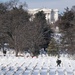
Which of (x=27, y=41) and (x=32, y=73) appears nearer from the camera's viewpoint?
(x=32, y=73)

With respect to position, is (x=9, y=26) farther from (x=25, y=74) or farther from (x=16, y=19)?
(x=25, y=74)

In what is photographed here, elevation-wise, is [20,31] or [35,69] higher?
[20,31]

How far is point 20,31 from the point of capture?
4288cm

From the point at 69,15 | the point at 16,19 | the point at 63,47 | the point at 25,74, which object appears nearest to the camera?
the point at 25,74

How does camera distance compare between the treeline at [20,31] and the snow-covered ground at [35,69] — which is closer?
the snow-covered ground at [35,69]

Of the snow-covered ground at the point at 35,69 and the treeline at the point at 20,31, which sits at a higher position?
the treeline at the point at 20,31

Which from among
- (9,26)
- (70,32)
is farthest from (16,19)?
(70,32)

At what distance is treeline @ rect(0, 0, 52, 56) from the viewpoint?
40.8m

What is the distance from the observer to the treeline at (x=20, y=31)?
40781 millimetres

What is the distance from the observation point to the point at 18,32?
42562 mm

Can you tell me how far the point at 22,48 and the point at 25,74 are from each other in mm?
21920

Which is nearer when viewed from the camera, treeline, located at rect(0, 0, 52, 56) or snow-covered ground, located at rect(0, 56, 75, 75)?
snow-covered ground, located at rect(0, 56, 75, 75)

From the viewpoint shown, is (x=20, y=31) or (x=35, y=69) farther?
(x=20, y=31)

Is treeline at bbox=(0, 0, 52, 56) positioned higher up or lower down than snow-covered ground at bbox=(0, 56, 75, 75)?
higher up
